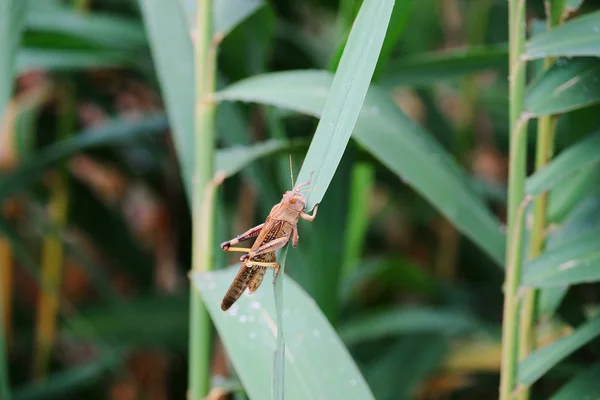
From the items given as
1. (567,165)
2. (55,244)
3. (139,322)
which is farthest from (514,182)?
(55,244)

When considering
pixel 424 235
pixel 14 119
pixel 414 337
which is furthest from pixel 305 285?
pixel 424 235

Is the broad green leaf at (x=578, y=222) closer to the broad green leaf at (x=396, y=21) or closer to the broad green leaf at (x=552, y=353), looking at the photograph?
the broad green leaf at (x=552, y=353)

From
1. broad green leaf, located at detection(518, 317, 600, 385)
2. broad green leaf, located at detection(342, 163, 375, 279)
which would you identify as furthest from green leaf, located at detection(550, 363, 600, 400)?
broad green leaf, located at detection(342, 163, 375, 279)

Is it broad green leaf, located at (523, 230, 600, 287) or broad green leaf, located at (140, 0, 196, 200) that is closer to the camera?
broad green leaf, located at (523, 230, 600, 287)

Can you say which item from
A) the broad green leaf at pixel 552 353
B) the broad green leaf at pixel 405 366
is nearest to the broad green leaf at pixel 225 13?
the broad green leaf at pixel 552 353

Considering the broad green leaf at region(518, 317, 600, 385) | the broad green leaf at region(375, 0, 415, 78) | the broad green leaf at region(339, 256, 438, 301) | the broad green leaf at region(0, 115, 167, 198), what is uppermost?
the broad green leaf at region(0, 115, 167, 198)

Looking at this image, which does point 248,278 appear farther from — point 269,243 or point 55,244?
point 55,244

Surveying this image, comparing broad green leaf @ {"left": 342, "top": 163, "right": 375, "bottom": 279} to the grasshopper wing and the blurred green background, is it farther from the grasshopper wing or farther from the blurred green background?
the grasshopper wing

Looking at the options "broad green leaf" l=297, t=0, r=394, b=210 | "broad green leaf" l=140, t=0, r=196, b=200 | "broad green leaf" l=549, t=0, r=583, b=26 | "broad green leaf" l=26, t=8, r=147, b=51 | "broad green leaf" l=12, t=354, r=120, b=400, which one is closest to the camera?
"broad green leaf" l=297, t=0, r=394, b=210
